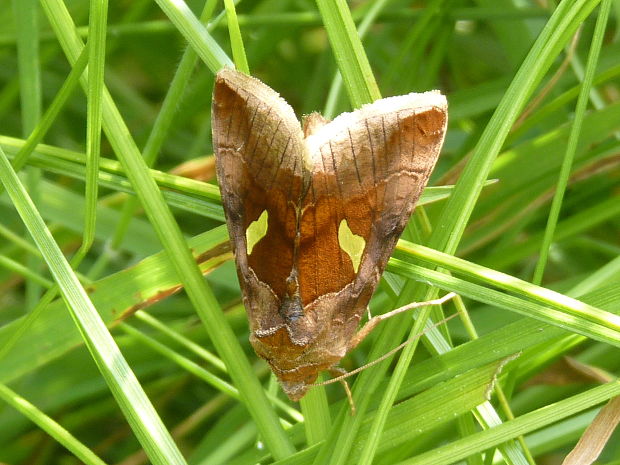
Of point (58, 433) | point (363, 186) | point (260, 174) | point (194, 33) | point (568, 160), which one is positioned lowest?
point (58, 433)

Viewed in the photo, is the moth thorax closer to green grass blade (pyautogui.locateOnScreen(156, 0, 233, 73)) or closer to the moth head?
the moth head

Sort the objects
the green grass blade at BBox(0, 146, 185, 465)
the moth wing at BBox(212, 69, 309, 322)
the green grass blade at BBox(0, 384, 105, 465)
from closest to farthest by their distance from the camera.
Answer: the green grass blade at BBox(0, 146, 185, 465) → the green grass blade at BBox(0, 384, 105, 465) → the moth wing at BBox(212, 69, 309, 322)

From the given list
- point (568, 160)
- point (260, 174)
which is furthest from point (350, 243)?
point (568, 160)

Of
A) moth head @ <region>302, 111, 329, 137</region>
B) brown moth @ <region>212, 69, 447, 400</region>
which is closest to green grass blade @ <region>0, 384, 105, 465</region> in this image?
brown moth @ <region>212, 69, 447, 400</region>

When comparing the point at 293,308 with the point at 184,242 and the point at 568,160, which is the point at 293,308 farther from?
the point at 568,160

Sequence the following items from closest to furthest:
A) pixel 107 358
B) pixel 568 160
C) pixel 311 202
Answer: pixel 107 358 < pixel 568 160 < pixel 311 202

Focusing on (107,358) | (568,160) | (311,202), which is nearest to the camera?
(107,358)
